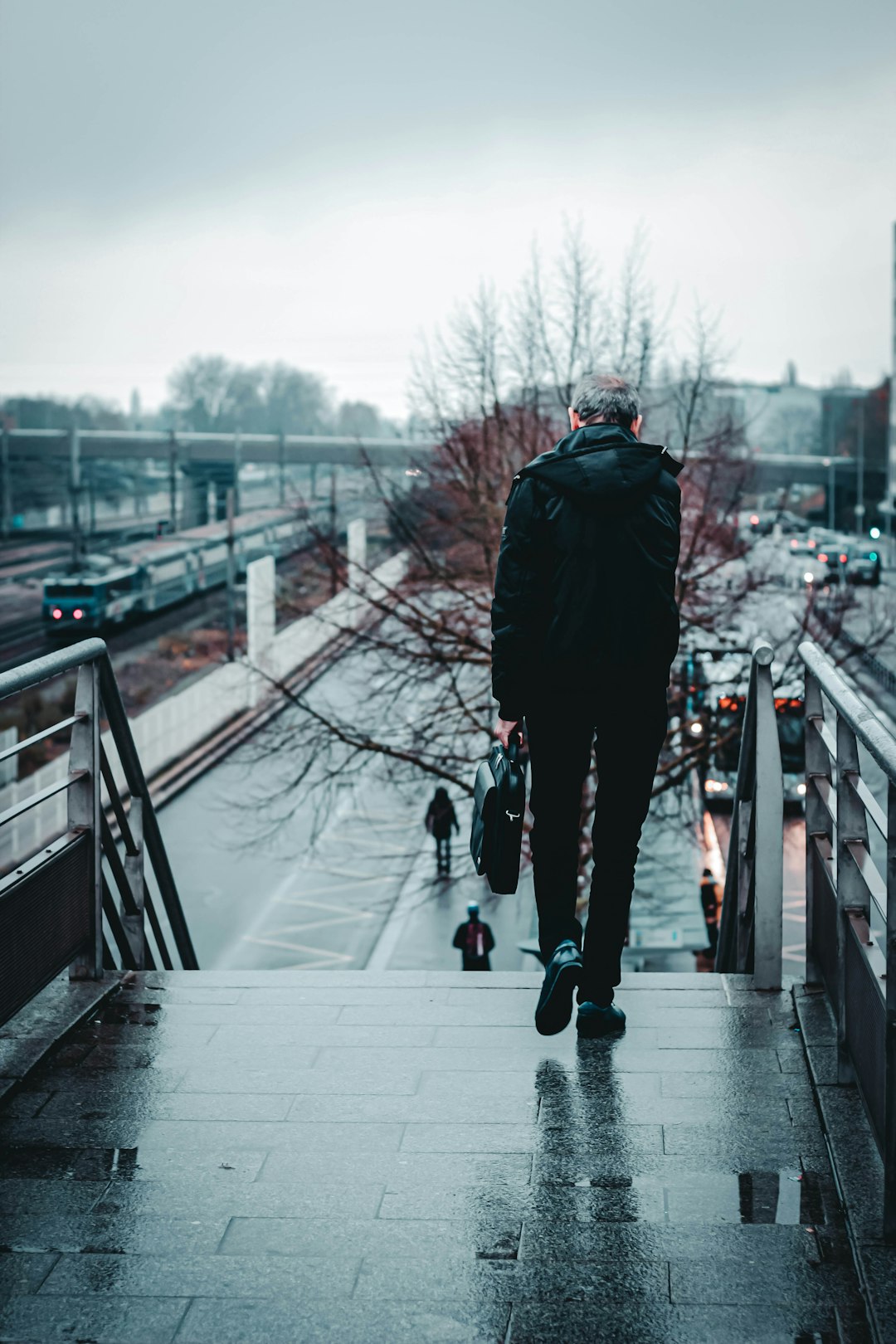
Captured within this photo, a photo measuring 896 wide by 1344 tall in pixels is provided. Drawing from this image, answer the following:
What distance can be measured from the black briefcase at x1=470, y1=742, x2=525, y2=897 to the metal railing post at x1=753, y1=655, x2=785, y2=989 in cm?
77

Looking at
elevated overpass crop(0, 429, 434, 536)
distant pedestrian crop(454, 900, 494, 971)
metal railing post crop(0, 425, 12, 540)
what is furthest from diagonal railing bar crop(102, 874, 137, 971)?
metal railing post crop(0, 425, 12, 540)

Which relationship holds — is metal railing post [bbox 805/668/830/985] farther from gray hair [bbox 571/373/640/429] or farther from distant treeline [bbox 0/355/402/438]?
distant treeline [bbox 0/355/402/438]

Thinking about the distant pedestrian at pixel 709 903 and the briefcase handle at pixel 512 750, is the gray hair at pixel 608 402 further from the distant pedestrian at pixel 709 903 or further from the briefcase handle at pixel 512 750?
the distant pedestrian at pixel 709 903

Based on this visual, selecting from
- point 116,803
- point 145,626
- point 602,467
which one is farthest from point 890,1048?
point 145,626

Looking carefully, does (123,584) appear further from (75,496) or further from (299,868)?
(299,868)

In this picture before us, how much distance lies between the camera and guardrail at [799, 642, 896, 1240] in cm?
226

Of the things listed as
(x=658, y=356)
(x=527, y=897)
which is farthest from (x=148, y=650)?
(x=658, y=356)

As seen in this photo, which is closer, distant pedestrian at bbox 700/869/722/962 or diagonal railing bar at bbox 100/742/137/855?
diagonal railing bar at bbox 100/742/137/855

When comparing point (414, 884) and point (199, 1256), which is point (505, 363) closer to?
point (414, 884)

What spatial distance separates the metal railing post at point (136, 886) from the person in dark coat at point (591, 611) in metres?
1.53

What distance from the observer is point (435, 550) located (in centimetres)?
2028

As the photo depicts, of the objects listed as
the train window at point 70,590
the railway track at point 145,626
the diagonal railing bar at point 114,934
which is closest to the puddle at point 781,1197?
the diagonal railing bar at point 114,934

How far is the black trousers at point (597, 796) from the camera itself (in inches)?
124

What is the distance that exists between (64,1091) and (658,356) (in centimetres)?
1922
